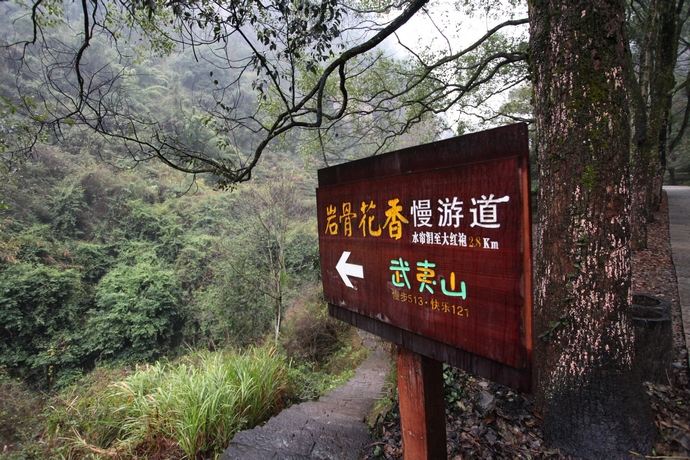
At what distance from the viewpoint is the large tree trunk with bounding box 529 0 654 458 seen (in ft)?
5.86

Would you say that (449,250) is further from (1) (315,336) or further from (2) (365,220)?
(1) (315,336)

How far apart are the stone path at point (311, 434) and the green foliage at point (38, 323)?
870cm

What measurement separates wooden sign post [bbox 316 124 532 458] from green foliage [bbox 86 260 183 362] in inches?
379

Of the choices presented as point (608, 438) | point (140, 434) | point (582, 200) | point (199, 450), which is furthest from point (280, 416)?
point (582, 200)

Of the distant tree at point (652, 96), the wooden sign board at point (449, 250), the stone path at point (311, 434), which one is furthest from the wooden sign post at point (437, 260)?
the distant tree at point (652, 96)

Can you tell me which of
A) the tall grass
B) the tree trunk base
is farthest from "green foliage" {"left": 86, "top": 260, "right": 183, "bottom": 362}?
the tree trunk base

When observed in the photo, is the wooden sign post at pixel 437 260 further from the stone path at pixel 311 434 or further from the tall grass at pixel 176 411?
the tall grass at pixel 176 411

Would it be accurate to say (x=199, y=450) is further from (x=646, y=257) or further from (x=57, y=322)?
(x=57, y=322)

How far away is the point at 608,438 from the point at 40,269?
1213 cm

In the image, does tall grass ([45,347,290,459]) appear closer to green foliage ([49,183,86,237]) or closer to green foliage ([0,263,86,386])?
green foliage ([0,263,86,386])

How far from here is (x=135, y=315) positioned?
9.40m

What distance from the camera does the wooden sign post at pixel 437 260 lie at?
38.2 inches

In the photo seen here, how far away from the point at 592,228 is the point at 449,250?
118 centimetres

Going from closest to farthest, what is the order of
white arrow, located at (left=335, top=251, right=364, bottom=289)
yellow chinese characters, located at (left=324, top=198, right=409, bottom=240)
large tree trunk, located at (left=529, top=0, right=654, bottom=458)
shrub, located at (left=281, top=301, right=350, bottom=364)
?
yellow chinese characters, located at (left=324, top=198, right=409, bottom=240)
white arrow, located at (left=335, top=251, right=364, bottom=289)
large tree trunk, located at (left=529, top=0, right=654, bottom=458)
shrub, located at (left=281, top=301, right=350, bottom=364)
